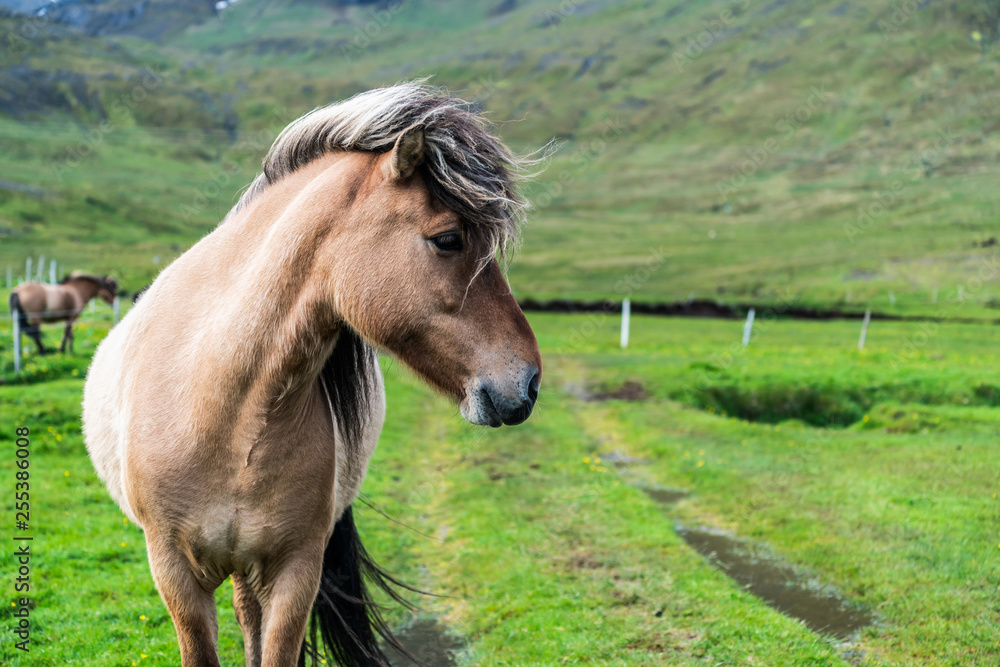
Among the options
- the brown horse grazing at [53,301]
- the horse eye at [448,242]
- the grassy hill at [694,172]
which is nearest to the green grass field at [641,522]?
the horse eye at [448,242]

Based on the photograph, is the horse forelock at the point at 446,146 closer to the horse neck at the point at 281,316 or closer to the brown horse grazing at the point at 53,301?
the horse neck at the point at 281,316

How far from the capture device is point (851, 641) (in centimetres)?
596

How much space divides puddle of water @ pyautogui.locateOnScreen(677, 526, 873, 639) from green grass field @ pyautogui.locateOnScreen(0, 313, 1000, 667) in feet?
0.69

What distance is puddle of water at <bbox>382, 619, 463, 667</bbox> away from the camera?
5617 millimetres

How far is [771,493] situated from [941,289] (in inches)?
1813

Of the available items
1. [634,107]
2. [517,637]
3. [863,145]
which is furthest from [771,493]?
[634,107]

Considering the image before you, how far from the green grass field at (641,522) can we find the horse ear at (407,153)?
0.87 metres

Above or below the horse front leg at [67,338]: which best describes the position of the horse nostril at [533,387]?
above

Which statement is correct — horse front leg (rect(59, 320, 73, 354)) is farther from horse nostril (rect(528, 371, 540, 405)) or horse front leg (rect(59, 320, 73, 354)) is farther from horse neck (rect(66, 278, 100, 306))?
horse nostril (rect(528, 371, 540, 405))

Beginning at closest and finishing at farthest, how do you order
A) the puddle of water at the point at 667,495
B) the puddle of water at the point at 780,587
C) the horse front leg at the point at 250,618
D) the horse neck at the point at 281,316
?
the horse neck at the point at 281,316 → the horse front leg at the point at 250,618 → the puddle of water at the point at 780,587 → the puddle of water at the point at 667,495

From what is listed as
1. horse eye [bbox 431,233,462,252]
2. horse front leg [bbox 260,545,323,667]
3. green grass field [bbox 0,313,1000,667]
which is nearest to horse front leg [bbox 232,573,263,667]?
horse front leg [bbox 260,545,323,667]

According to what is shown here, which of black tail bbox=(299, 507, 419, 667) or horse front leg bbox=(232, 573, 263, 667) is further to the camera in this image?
black tail bbox=(299, 507, 419, 667)

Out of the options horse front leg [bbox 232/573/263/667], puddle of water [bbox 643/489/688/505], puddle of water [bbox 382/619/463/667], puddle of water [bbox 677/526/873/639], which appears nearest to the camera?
horse front leg [bbox 232/573/263/667]

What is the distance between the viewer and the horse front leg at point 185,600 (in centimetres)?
315
